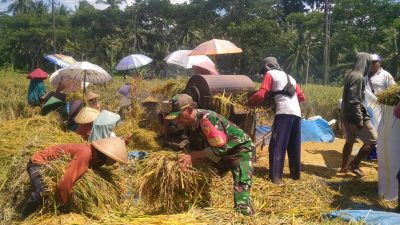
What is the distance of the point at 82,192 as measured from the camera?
155 inches

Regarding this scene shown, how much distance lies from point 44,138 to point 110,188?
1.77 meters

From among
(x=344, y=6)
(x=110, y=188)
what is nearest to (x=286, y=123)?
(x=110, y=188)

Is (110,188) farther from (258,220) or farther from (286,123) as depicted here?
(286,123)

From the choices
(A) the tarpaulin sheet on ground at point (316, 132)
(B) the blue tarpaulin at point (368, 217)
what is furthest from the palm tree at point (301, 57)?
(B) the blue tarpaulin at point (368, 217)

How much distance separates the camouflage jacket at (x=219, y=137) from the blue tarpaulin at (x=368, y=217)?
3.30 feet

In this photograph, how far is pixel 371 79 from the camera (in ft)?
22.9

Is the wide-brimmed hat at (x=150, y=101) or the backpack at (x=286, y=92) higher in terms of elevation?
the backpack at (x=286, y=92)

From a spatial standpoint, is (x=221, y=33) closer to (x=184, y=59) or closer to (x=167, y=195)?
(x=184, y=59)

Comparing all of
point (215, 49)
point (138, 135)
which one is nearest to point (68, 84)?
point (138, 135)

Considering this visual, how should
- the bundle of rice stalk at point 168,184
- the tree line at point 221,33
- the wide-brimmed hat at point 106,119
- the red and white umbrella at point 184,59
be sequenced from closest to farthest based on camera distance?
the bundle of rice stalk at point 168,184 → the wide-brimmed hat at point 106,119 → the red and white umbrella at point 184,59 → the tree line at point 221,33

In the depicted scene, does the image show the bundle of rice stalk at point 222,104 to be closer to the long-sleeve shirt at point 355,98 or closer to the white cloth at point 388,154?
the long-sleeve shirt at point 355,98

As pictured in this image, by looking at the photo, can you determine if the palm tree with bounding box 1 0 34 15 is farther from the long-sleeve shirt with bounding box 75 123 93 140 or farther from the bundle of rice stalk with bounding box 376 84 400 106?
the bundle of rice stalk with bounding box 376 84 400 106

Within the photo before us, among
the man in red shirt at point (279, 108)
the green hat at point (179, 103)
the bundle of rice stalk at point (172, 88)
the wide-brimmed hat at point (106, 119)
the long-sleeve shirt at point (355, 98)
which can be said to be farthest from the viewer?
the bundle of rice stalk at point (172, 88)

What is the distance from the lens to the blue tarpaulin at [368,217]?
3732mm
